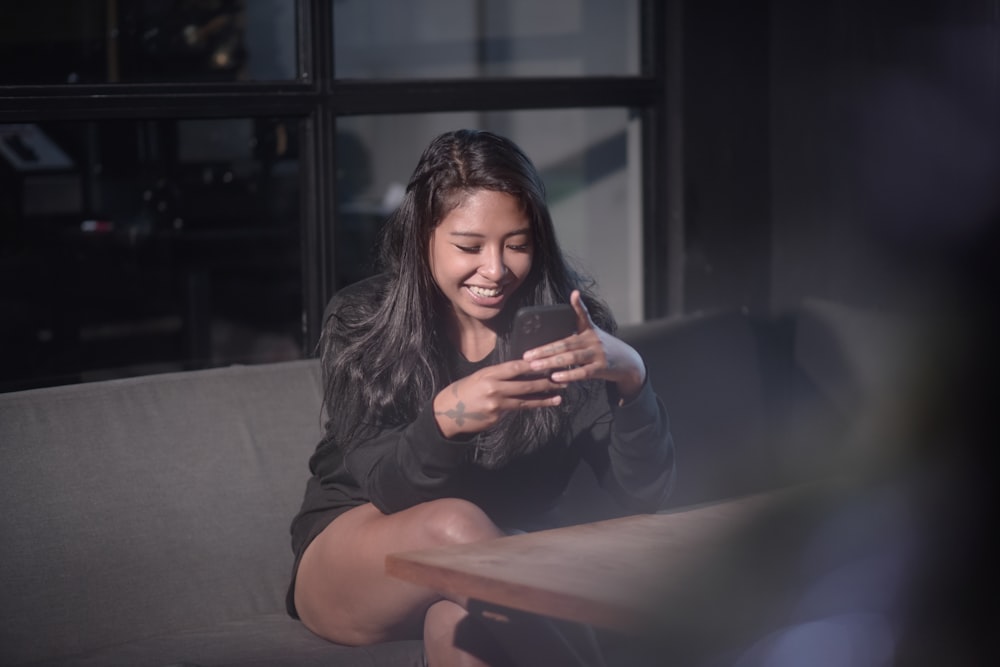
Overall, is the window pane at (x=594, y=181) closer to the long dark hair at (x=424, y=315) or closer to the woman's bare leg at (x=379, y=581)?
the long dark hair at (x=424, y=315)

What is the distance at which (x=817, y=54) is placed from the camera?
3297 millimetres

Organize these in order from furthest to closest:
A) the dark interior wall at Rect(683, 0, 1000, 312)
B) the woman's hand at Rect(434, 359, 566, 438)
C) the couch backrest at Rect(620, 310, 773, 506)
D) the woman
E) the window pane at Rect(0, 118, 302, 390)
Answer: the window pane at Rect(0, 118, 302, 390) < the dark interior wall at Rect(683, 0, 1000, 312) < the couch backrest at Rect(620, 310, 773, 506) < the woman < the woman's hand at Rect(434, 359, 566, 438)

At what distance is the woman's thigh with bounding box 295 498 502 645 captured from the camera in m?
1.72

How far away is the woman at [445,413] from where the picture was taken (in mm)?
1754

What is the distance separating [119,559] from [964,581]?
1.56m

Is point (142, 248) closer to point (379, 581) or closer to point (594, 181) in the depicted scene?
point (594, 181)

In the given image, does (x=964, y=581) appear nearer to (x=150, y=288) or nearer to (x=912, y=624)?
(x=912, y=624)

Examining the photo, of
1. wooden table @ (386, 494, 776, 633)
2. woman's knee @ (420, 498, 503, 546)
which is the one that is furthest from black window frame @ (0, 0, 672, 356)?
wooden table @ (386, 494, 776, 633)

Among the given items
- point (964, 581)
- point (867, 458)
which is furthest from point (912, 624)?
point (867, 458)

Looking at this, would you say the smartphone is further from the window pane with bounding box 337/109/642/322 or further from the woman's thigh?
the window pane with bounding box 337/109/642/322

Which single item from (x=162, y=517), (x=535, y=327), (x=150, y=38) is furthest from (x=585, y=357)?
(x=150, y=38)

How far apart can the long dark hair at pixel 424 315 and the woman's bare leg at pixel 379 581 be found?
190 millimetres

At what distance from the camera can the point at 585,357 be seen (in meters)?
1.70

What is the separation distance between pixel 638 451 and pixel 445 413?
0.40m
